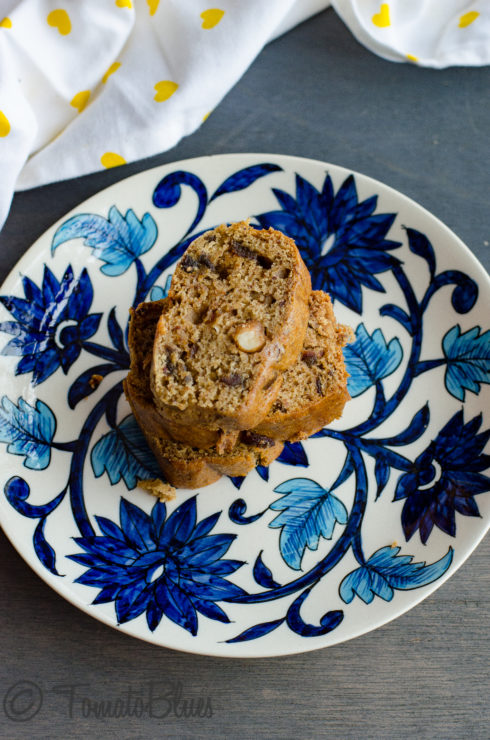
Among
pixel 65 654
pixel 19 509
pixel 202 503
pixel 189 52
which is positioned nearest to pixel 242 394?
pixel 202 503

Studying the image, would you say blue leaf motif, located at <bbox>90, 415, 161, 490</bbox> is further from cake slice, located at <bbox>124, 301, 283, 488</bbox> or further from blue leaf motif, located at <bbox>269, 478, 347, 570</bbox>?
blue leaf motif, located at <bbox>269, 478, 347, 570</bbox>

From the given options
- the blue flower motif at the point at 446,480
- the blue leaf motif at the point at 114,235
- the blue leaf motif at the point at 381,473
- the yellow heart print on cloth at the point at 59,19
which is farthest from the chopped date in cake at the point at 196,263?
the yellow heart print on cloth at the point at 59,19

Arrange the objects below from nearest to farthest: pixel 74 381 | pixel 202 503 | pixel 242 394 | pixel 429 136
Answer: pixel 242 394 < pixel 202 503 < pixel 74 381 < pixel 429 136

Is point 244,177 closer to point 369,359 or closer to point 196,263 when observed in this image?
point 196,263

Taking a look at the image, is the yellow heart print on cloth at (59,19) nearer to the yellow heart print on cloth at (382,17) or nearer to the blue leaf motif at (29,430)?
the yellow heart print on cloth at (382,17)

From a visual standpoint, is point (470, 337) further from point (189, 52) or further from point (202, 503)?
point (189, 52)

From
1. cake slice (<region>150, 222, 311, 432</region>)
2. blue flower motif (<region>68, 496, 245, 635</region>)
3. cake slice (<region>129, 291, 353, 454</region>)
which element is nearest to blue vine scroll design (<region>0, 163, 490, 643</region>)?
blue flower motif (<region>68, 496, 245, 635</region>)
